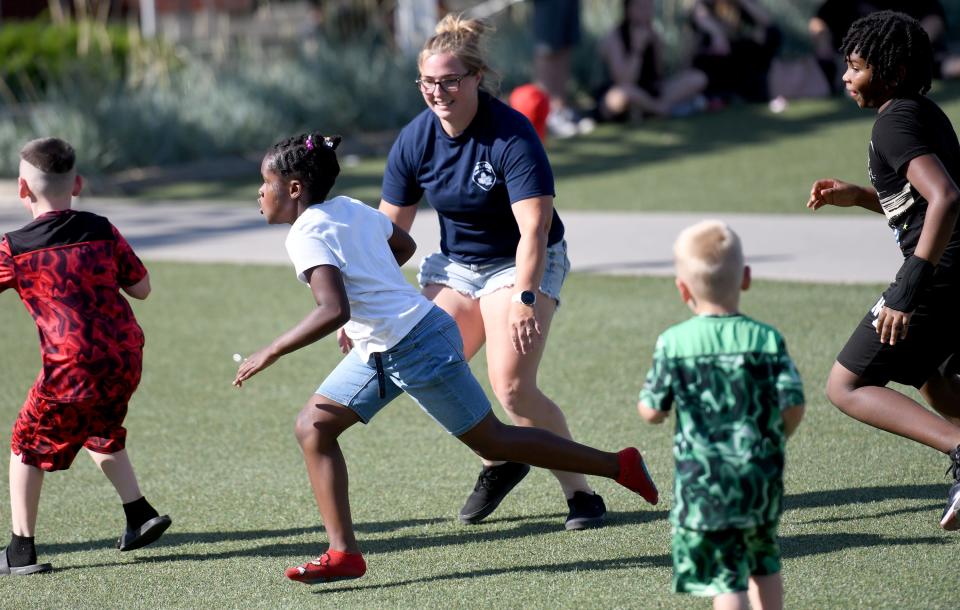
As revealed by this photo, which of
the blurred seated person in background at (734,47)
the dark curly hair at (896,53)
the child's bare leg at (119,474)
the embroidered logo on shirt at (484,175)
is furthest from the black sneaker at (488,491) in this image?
the blurred seated person in background at (734,47)

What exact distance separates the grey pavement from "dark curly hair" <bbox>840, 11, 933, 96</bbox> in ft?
15.8

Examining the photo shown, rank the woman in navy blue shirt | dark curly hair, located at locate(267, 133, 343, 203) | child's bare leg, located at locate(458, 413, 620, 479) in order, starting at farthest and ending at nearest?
the woman in navy blue shirt
child's bare leg, located at locate(458, 413, 620, 479)
dark curly hair, located at locate(267, 133, 343, 203)

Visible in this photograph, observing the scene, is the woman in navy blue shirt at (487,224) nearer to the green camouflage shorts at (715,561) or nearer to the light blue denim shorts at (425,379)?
the light blue denim shorts at (425,379)

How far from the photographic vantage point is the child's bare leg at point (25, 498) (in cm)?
482

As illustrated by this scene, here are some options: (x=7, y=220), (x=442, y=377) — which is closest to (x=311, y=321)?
(x=442, y=377)

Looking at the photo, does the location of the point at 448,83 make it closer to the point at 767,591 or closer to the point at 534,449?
the point at 534,449

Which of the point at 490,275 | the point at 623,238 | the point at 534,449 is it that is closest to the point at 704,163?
the point at 623,238

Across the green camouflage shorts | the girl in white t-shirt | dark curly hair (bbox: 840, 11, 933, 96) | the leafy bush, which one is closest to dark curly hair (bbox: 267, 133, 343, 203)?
the girl in white t-shirt

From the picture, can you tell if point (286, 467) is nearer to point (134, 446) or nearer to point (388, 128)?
point (134, 446)

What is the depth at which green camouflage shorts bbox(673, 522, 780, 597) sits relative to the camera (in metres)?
3.52

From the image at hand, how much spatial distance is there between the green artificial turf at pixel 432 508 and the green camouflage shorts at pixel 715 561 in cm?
77

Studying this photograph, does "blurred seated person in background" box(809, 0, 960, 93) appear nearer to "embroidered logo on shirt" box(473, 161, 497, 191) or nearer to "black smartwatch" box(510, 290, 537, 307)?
"embroidered logo on shirt" box(473, 161, 497, 191)

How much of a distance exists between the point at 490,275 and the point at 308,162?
1.06 metres

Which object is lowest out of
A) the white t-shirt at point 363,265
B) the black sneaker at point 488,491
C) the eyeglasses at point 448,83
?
the black sneaker at point 488,491
